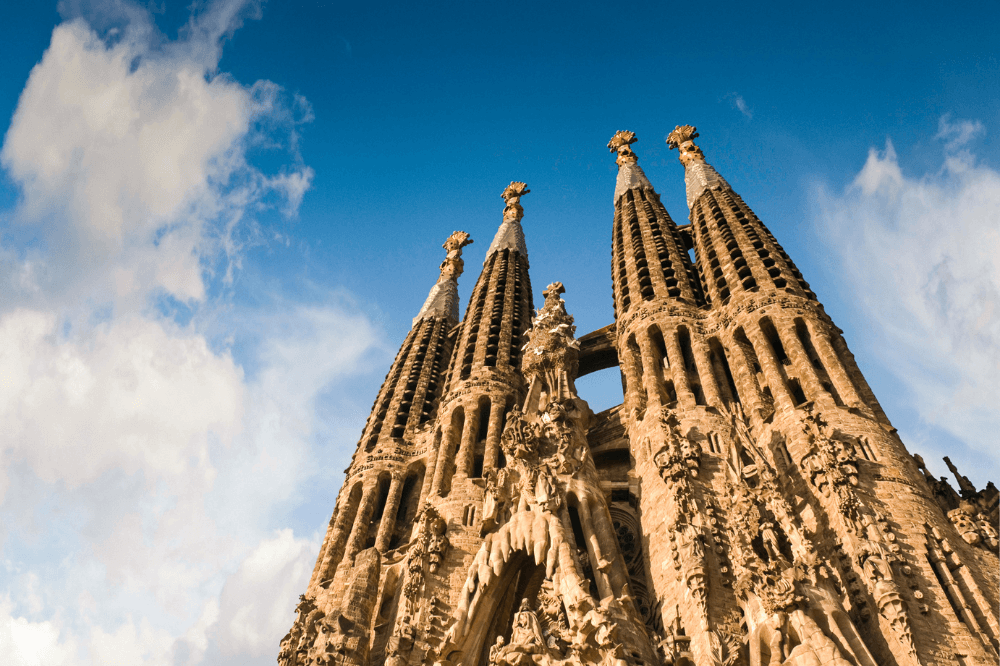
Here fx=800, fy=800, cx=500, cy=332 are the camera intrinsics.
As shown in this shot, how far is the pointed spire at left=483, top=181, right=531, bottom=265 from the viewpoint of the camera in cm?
5125

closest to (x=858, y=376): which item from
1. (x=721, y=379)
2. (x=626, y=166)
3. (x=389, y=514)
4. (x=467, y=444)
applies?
(x=721, y=379)

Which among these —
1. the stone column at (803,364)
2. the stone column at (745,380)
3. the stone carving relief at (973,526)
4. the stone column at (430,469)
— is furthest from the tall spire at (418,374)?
the stone carving relief at (973,526)

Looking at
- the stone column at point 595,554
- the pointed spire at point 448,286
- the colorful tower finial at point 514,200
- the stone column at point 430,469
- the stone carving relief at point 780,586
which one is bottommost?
the stone carving relief at point 780,586

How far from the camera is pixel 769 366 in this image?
87.3ft

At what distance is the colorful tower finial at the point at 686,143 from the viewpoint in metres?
47.6

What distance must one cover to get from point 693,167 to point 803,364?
21.8 metres

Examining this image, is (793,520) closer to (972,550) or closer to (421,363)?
(972,550)

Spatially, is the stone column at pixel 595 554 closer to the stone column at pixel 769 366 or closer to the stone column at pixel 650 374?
Result: the stone column at pixel 650 374

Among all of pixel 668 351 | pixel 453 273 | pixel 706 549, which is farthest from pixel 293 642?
pixel 453 273

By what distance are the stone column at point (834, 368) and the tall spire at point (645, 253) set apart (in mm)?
7049

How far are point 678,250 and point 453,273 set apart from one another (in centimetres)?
1918

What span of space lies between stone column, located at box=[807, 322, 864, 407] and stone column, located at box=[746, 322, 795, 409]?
142cm

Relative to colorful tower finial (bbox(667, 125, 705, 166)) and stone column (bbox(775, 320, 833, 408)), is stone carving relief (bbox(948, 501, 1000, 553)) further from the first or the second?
colorful tower finial (bbox(667, 125, 705, 166))

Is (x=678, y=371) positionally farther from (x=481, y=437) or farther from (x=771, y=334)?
(x=481, y=437)
